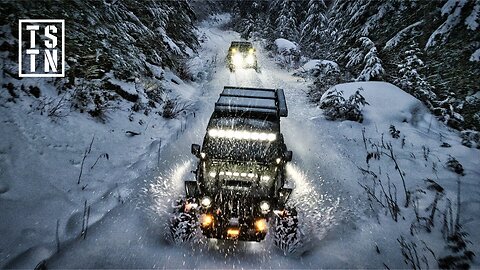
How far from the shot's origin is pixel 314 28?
24.5 m

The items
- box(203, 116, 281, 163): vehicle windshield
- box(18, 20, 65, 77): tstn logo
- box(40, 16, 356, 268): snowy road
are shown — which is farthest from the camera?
box(18, 20, 65, 77): tstn logo

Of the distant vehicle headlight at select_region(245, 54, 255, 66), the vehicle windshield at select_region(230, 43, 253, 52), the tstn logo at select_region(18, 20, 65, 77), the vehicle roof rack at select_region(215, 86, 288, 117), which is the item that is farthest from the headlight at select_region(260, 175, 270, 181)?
the vehicle windshield at select_region(230, 43, 253, 52)

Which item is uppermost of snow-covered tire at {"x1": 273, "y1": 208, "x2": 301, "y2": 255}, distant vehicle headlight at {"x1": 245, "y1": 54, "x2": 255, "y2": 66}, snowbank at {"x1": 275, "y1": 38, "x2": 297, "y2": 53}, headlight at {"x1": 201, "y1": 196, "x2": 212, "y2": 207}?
Answer: snowbank at {"x1": 275, "y1": 38, "x2": 297, "y2": 53}

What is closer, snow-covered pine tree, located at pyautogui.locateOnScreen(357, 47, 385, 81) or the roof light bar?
the roof light bar

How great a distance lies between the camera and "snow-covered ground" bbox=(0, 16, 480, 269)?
4715 millimetres

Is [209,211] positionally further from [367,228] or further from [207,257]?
[367,228]

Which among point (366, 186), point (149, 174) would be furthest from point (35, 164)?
point (366, 186)

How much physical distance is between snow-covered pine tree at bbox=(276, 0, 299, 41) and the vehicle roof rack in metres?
A: 21.0

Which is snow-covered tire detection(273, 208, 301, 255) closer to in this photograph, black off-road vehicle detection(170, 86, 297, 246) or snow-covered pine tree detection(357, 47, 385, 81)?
black off-road vehicle detection(170, 86, 297, 246)

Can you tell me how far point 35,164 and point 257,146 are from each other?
445 cm

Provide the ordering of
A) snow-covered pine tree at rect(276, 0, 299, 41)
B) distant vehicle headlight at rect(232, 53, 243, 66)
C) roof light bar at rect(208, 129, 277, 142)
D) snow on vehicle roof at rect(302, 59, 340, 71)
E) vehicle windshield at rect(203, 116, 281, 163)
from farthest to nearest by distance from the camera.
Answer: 1. snow-covered pine tree at rect(276, 0, 299, 41)
2. distant vehicle headlight at rect(232, 53, 243, 66)
3. snow on vehicle roof at rect(302, 59, 340, 71)
4. roof light bar at rect(208, 129, 277, 142)
5. vehicle windshield at rect(203, 116, 281, 163)

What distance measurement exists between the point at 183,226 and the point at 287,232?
2.00 m

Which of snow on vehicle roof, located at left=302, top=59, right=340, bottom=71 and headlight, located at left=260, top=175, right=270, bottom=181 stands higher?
snow on vehicle roof, located at left=302, top=59, right=340, bottom=71

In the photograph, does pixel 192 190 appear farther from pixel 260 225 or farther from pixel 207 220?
pixel 260 225
